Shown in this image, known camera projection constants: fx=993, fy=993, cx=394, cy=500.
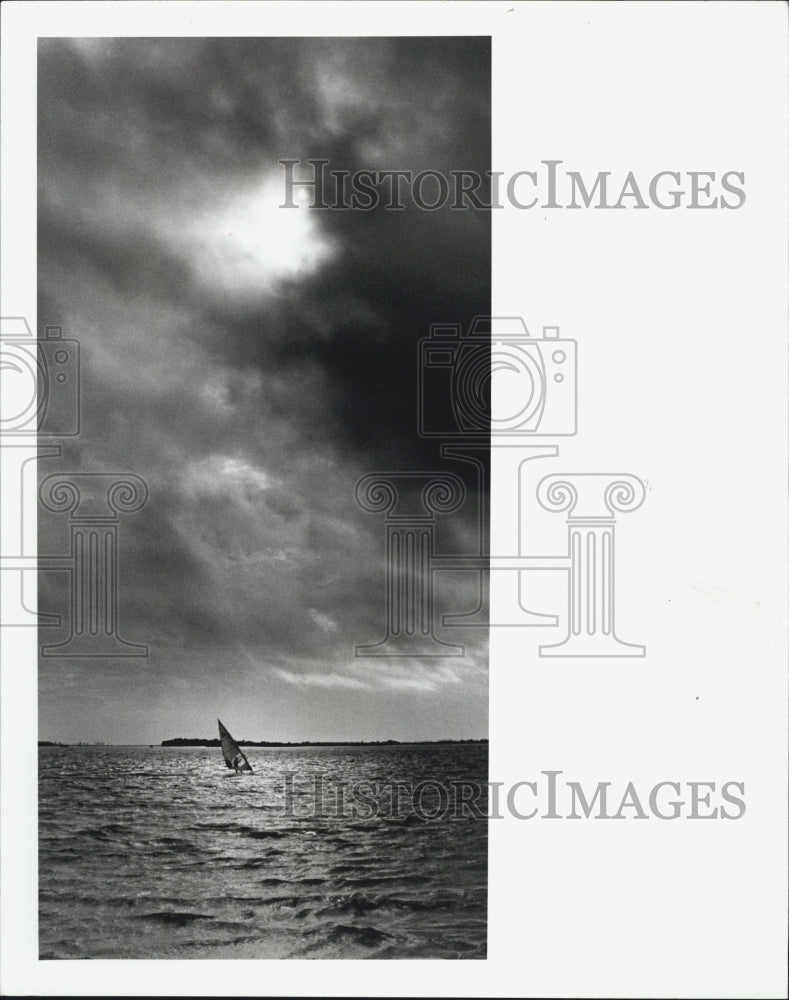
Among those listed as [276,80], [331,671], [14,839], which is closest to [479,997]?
[331,671]

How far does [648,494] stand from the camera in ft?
9.89

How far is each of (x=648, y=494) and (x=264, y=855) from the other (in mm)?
1591

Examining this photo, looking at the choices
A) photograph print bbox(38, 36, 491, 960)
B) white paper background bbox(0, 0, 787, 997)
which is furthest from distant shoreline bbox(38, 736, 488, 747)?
white paper background bbox(0, 0, 787, 997)

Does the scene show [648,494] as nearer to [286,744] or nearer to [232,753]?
[286,744]

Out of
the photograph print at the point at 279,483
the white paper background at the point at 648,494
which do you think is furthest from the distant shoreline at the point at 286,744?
the white paper background at the point at 648,494

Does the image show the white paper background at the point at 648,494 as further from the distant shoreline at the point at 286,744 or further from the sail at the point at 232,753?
the sail at the point at 232,753

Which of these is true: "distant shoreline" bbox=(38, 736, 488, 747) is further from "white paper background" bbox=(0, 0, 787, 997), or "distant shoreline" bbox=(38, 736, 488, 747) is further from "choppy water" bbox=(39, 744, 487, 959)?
"white paper background" bbox=(0, 0, 787, 997)

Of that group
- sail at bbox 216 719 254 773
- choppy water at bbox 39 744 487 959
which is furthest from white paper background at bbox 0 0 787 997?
sail at bbox 216 719 254 773

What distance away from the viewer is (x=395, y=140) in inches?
118

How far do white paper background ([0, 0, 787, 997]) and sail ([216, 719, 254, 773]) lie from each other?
62 centimetres

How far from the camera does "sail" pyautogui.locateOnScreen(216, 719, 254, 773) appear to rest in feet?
9.75

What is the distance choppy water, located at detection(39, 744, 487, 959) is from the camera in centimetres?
Result: 299

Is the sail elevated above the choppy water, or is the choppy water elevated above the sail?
the sail

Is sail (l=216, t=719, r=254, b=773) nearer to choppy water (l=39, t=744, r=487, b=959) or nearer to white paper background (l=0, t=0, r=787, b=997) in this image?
choppy water (l=39, t=744, r=487, b=959)
